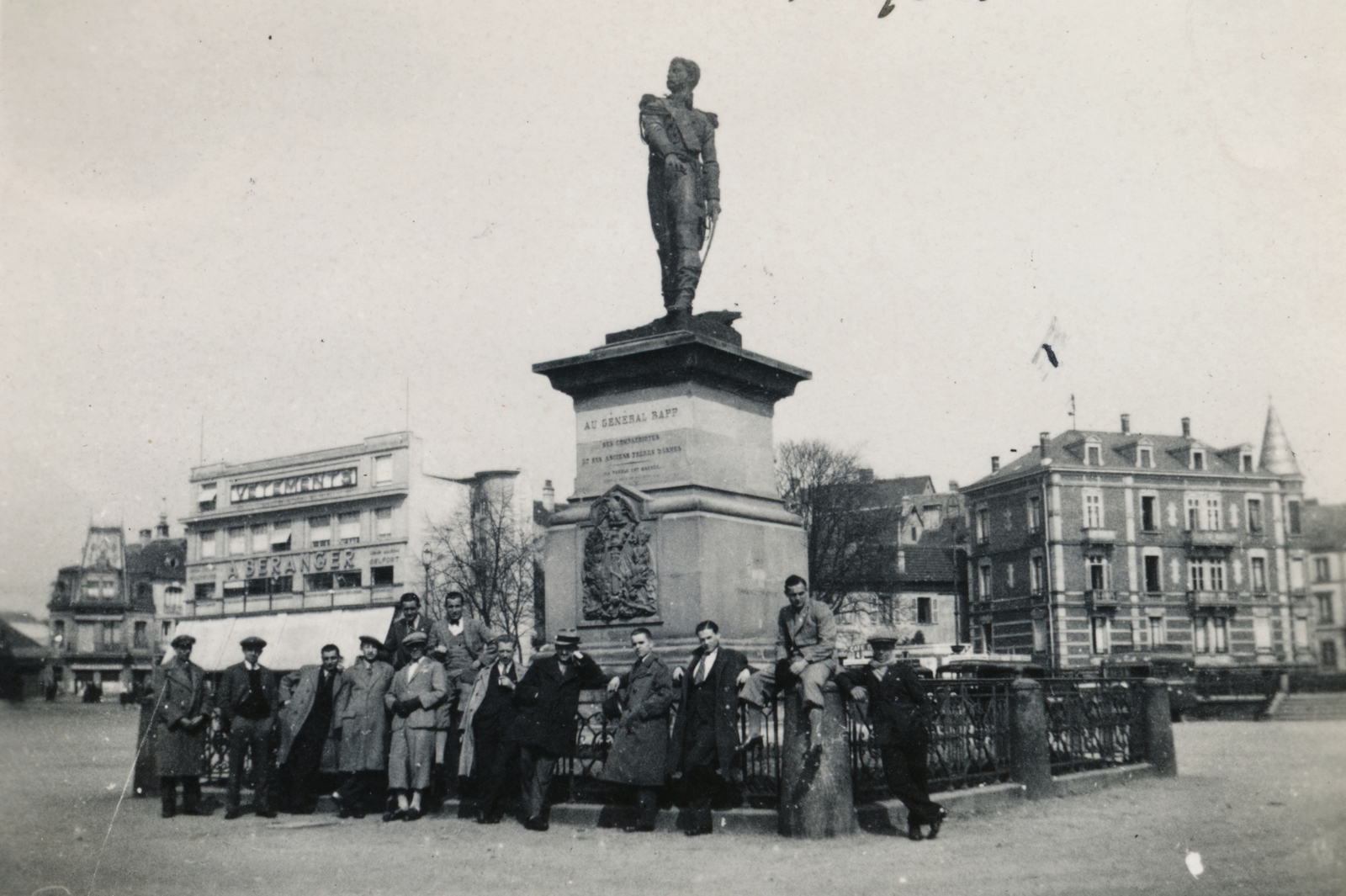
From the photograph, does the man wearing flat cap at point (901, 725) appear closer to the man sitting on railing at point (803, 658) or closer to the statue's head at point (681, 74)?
the man sitting on railing at point (803, 658)

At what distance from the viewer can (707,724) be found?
9758 millimetres

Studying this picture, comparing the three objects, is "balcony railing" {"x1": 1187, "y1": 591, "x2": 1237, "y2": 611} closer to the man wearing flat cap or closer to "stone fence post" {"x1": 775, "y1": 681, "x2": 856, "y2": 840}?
the man wearing flat cap

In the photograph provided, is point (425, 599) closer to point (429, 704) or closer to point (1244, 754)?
point (1244, 754)

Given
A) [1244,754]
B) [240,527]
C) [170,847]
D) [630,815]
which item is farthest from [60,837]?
[240,527]

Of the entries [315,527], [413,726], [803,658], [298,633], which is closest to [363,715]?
[413,726]

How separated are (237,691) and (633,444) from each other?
4469 millimetres

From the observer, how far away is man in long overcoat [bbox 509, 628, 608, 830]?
1022 cm

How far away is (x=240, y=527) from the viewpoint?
81312 mm

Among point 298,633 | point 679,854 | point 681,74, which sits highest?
point 681,74

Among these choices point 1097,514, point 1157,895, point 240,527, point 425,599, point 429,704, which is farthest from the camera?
point 240,527

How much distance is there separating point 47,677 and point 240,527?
7935cm

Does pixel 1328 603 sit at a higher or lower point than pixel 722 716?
higher

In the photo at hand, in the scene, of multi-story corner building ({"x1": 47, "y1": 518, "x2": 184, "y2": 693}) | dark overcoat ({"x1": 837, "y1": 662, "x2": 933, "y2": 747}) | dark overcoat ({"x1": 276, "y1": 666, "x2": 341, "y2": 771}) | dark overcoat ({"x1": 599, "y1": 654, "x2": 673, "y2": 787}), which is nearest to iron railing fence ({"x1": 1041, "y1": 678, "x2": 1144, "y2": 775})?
dark overcoat ({"x1": 837, "y1": 662, "x2": 933, "y2": 747})

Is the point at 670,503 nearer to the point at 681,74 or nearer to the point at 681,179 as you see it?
the point at 681,179
